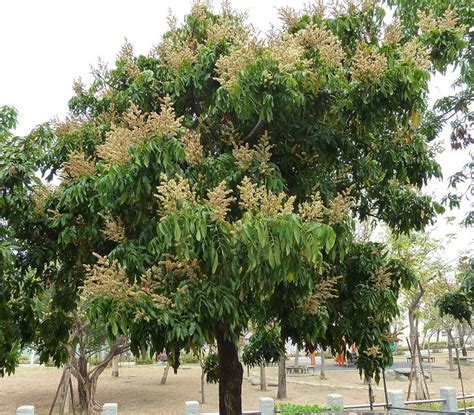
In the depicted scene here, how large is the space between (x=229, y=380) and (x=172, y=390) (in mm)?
12615

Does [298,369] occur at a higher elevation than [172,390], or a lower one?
higher

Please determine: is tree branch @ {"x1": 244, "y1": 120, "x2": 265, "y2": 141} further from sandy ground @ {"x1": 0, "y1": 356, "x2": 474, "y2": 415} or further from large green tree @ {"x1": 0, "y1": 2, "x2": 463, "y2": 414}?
sandy ground @ {"x1": 0, "y1": 356, "x2": 474, "y2": 415}

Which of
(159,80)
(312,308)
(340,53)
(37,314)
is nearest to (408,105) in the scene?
(340,53)

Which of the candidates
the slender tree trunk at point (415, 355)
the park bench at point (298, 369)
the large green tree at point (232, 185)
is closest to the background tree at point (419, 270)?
the slender tree trunk at point (415, 355)

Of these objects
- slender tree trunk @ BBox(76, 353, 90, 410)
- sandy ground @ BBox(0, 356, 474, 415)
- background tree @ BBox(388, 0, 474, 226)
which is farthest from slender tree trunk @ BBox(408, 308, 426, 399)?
slender tree trunk @ BBox(76, 353, 90, 410)

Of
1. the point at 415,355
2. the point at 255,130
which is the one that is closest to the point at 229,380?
the point at 255,130

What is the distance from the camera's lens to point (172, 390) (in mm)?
16422

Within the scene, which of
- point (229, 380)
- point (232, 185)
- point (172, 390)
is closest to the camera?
point (232, 185)

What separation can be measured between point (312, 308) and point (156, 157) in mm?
1504

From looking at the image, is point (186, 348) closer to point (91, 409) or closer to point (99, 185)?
point (99, 185)

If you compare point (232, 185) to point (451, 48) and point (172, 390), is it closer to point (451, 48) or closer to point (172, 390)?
point (451, 48)

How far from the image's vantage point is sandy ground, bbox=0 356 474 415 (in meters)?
13.6

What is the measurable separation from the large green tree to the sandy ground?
9115mm

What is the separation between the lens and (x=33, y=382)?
18.9m
